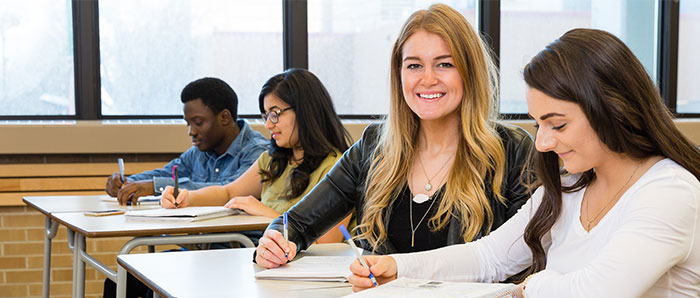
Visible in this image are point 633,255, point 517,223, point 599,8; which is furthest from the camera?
point 599,8

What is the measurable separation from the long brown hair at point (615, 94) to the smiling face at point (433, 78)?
1.98ft

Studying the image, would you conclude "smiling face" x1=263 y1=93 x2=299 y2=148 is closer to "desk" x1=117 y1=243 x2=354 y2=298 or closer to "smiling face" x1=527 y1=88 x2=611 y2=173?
"desk" x1=117 y1=243 x2=354 y2=298

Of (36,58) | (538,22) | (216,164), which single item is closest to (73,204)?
(216,164)

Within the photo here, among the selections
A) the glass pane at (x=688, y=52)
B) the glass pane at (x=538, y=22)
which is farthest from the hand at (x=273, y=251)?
the glass pane at (x=688, y=52)

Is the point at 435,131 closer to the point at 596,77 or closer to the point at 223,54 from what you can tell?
the point at 596,77

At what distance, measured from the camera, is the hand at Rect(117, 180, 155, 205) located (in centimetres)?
330

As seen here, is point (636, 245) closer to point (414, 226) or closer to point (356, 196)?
point (414, 226)

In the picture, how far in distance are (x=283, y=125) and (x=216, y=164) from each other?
89cm

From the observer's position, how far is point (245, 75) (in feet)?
15.3

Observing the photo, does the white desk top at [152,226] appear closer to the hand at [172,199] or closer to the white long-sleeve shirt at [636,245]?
the hand at [172,199]

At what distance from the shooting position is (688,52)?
207 inches

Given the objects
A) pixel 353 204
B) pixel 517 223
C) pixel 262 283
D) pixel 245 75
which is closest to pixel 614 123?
pixel 517 223

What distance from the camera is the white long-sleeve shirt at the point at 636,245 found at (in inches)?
45.9

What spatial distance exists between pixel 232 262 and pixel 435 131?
642 mm
